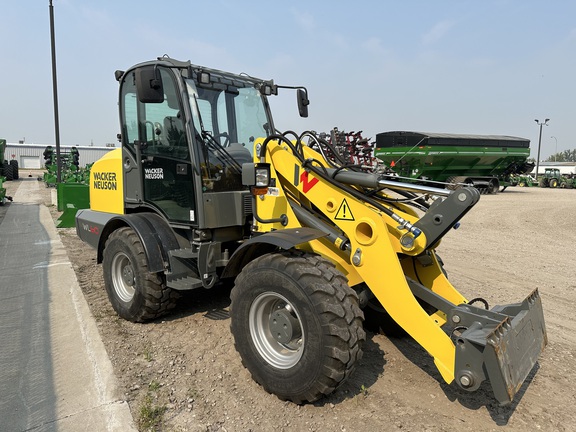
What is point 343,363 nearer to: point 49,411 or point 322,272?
point 322,272

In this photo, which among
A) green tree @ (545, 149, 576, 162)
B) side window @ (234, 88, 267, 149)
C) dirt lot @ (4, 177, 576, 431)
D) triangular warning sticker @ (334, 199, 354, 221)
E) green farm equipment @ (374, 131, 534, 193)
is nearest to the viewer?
dirt lot @ (4, 177, 576, 431)

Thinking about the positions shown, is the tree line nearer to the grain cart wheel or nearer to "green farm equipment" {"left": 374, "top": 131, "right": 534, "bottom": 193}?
"green farm equipment" {"left": 374, "top": 131, "right": 534, "bottom": 193}

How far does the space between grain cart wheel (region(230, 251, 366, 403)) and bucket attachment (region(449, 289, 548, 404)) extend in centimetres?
64

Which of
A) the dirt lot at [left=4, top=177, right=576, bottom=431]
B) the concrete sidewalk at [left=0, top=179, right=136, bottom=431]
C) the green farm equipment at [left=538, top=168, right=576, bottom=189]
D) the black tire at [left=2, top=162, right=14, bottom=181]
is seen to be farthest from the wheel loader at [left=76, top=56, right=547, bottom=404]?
the green farm equipment at [left=538, top=168, right=576, bottom=189]

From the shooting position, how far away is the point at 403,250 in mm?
3045

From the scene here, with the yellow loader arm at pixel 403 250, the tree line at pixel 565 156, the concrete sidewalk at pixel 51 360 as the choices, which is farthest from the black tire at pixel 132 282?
the tree line at pixel 565 156

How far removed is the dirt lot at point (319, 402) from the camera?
2793mm

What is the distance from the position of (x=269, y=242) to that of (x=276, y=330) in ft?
2.11

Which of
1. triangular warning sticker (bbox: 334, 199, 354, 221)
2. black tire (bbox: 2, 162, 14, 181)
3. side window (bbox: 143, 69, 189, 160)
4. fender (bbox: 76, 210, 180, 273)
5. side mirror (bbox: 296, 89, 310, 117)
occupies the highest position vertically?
black tire (bbox: 2, 162, 14, 181)

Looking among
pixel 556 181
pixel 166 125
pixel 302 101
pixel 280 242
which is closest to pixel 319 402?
pixel 280 242

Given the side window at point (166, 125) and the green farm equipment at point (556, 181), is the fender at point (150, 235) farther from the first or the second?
the green farm equipment at point (556, 181)

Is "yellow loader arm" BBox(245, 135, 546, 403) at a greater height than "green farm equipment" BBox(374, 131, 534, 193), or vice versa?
"green farm equipment" BBox(374, 131, 534, 193)

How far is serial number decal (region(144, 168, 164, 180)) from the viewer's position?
14.2 feet

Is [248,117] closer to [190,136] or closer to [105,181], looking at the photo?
[190,136]
